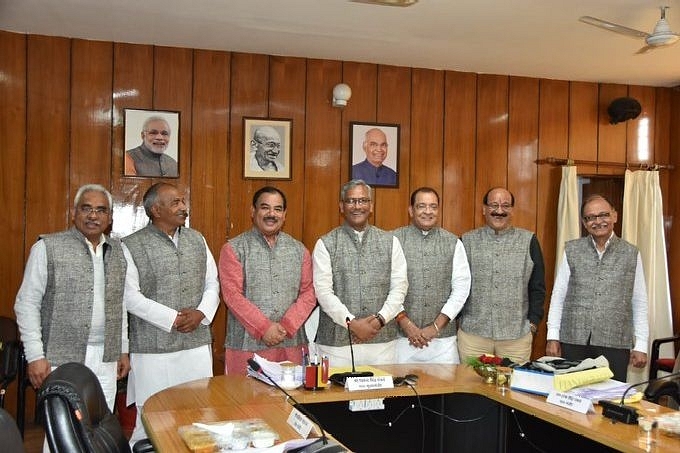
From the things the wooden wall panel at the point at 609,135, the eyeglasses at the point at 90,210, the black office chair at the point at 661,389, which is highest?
the wooden wall panel at the point at 609,135

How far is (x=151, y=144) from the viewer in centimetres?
522

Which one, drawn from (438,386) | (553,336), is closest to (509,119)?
(553,336)

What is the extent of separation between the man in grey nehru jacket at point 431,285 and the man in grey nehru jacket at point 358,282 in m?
0.13

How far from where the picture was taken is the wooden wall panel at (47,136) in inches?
195

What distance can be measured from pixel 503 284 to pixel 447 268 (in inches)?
13.5

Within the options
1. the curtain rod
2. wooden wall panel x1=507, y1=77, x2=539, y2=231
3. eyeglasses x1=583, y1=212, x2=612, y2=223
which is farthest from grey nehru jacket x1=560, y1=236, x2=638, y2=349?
the curtain rod

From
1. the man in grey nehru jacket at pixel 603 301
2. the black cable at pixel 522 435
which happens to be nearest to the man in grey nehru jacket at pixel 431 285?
the man in grey nehru jacket at pixel 603 301

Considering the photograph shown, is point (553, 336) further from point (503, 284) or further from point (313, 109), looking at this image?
point (313, 109)

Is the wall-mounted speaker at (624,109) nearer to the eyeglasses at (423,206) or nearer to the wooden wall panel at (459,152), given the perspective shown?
the wooden wall panel at (459,152)

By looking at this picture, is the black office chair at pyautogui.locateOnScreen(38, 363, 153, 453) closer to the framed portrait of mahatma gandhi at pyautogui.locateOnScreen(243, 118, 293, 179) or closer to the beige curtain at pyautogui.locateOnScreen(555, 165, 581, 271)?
the framed portrait of mahatma gandhi at pyautogui.locateOnScreen(243, 118, 293, 179)

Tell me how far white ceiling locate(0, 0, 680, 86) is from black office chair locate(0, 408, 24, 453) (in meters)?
3.15

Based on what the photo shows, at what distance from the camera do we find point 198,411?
2.58 metres

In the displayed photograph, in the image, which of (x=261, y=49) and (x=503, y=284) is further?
(x=261, y=49)

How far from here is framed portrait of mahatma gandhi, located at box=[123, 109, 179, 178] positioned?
5.17 meters
